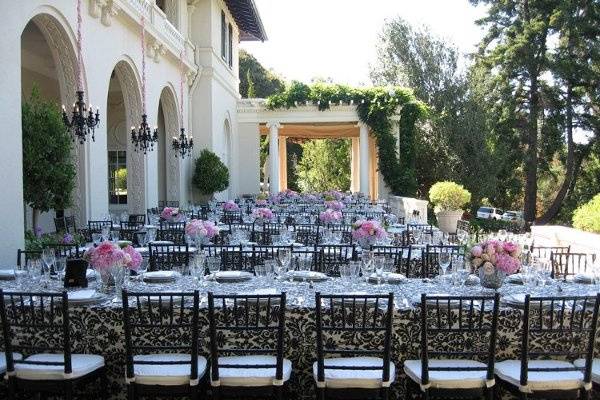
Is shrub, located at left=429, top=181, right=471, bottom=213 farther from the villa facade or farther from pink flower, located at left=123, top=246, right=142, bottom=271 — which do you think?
pink flower, located at left=123, top=246, right=142, bottom=271

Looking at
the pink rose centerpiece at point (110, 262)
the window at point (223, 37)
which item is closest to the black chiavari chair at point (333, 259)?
the pink rose centerpiece at point (110, 262)

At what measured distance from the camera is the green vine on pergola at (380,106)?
25.5 m

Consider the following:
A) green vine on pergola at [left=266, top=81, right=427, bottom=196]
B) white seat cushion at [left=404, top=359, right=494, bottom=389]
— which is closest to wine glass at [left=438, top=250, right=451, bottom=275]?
white seat cushion at [left=404, top=359, right=494, bottom=389]

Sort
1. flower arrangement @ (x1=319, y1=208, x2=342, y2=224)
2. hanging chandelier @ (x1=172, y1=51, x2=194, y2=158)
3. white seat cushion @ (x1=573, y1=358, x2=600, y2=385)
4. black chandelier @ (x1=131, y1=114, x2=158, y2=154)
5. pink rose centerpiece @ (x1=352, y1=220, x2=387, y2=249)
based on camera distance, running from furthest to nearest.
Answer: hanging chandelier @ (x1=172, y1=51, x2=194, y2=158) < black chandelier @ (x1=131, y1=114, x2=158, y2=154) < flower arrangement @ (x1=319, y1=208, x2=342, y2=224) < pink rose centerpiece @ (x1=352, y1=220, x2=387, y2=249) < white seat cushion @ (x1=573, y1=358, x2=600, y2=385)

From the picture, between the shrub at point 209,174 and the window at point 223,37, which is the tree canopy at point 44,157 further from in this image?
the window at point 223,37

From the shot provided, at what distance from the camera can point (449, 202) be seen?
21.3m

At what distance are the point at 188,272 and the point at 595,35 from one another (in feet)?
96.9

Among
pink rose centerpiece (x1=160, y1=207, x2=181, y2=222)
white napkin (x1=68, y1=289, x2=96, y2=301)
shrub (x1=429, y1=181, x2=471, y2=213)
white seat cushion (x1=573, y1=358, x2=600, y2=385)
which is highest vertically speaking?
shrub (x1=429, y1=181, x2=471, y2=213)

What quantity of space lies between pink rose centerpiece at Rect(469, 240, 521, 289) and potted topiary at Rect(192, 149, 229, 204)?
15486 mm

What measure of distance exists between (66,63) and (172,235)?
405 centimetres

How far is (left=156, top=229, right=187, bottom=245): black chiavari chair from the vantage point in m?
10.4

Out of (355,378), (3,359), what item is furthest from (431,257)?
(3,359)

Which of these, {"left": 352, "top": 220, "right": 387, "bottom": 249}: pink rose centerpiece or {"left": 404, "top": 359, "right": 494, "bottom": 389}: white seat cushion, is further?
{"left": 352, "top": 220, "right": 387, "bottom": 249}: pink rose centerpiece

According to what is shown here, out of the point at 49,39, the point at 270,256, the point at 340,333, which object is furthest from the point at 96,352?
the point at 49,39
